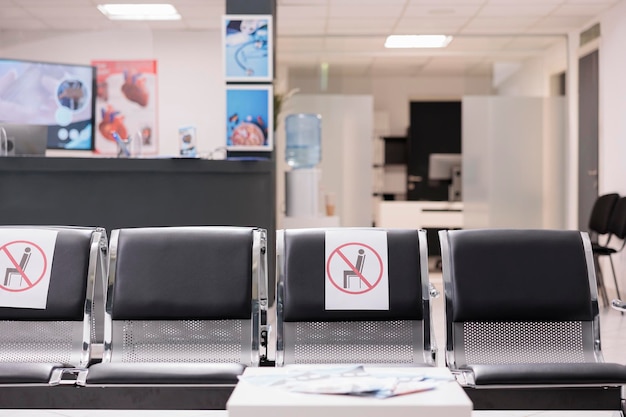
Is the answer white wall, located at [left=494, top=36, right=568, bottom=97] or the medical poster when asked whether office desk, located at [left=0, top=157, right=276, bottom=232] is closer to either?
the medical poster

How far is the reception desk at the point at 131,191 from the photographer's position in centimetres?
573

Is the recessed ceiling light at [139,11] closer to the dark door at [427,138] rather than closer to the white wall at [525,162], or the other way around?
the white wall at [525,162]

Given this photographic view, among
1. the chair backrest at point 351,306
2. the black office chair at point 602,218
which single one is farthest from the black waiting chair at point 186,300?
the black office chair at point 602,218

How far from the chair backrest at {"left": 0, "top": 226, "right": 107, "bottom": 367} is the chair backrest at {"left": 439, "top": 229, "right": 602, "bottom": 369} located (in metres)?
1.21

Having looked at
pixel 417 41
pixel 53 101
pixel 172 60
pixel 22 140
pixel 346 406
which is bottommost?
pixel 346 406

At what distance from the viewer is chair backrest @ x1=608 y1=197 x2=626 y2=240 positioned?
756 cm

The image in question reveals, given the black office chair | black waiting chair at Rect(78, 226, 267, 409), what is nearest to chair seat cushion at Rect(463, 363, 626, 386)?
black waiting chair at Rect(78, 226, 267, 409)

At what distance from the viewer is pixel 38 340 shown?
2768 mm

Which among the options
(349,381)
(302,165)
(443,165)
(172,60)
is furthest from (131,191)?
(443,165)

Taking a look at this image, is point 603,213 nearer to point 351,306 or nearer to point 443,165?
point 443,165

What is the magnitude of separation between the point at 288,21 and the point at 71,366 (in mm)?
7000

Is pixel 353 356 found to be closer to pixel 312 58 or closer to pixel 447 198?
pixel 312 58

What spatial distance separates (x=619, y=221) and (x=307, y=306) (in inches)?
229

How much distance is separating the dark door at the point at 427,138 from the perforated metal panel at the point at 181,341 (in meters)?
10.6
